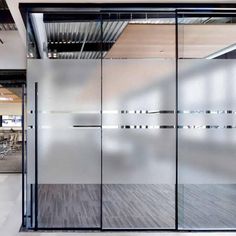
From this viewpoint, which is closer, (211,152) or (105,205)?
(211,152)

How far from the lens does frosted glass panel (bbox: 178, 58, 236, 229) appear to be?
460 cm

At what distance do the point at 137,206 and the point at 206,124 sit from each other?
1825mm

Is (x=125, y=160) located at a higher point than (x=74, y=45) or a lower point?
lower

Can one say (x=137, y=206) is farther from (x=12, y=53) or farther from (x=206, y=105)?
(x=12, y=53)

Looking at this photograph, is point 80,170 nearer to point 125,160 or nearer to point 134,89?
point 125,160

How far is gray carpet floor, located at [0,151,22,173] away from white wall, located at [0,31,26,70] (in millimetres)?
3460

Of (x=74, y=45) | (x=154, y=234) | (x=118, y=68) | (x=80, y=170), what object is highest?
(x=74, y=45)

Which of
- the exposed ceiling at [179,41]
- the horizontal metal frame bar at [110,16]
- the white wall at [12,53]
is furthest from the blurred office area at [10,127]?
the exposed ceiling at [179,41]

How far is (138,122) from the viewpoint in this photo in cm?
459

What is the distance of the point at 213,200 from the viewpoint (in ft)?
18.0

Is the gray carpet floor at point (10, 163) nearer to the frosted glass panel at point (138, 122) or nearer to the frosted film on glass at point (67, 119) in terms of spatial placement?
the frosted film on glass at point (67, 119)

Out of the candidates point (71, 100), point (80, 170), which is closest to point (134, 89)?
point (71, 100)

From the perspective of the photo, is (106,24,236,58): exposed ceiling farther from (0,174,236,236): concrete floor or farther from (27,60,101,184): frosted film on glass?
(0,174,236,236): concrete floor

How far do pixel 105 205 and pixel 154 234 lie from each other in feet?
4.19
